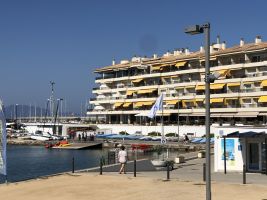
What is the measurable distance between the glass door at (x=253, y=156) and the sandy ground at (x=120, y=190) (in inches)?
242

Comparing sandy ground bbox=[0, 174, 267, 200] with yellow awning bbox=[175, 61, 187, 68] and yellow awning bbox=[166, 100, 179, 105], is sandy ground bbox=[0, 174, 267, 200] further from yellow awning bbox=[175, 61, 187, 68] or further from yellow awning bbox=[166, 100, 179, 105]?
yellow awning bbox=[175, 61, 187, 68]

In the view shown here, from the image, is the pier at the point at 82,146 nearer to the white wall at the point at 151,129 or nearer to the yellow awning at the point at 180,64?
the white wall at the point at 151,129

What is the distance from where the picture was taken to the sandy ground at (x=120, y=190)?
19953mm

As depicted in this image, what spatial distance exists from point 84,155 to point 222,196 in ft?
155

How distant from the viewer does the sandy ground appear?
19953 millimetres

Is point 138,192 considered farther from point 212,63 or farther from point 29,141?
point 29,141

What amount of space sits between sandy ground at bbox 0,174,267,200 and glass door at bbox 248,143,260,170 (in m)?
6.16

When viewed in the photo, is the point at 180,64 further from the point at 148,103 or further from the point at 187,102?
the point at 148,103

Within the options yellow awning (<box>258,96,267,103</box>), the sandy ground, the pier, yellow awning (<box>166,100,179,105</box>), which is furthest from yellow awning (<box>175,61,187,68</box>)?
the sandy ground

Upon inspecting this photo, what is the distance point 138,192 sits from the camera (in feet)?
68.9

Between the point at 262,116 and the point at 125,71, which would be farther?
the point at 125,71

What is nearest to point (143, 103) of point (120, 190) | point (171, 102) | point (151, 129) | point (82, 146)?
point (151, 129)

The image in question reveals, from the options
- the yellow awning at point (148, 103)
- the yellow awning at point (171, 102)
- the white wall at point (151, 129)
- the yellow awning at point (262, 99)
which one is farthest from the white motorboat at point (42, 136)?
the yellow awning at point (262, 99)

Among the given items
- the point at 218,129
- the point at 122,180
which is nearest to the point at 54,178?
the point at 122,180
